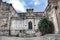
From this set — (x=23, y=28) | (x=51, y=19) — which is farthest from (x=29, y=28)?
(x=51, y=19)

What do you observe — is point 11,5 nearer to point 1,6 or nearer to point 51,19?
point 1,6

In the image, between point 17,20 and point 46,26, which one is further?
point 17,20

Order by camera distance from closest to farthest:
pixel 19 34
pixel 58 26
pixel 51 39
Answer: pixel 51 39 < pixel 58 26 < pixel 19 34

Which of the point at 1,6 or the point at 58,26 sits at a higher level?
the point at 1,6

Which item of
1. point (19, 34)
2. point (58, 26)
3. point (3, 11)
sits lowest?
point (19, 34)

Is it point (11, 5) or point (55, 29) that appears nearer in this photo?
point (55, 29)

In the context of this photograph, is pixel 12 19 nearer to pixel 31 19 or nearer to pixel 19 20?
pixel 19 20

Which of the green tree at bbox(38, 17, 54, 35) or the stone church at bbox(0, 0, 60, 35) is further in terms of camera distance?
the stone church at bbox(0, 0, 60, 35)

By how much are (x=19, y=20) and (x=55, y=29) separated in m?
8.73

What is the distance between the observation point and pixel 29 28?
2445cm

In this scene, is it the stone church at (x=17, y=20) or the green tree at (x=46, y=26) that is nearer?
the green tree at (x=46, y=26)

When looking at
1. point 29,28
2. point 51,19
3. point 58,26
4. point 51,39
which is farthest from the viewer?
point 29,28

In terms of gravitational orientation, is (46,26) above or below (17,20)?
below

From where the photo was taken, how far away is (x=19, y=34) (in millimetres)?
22906
